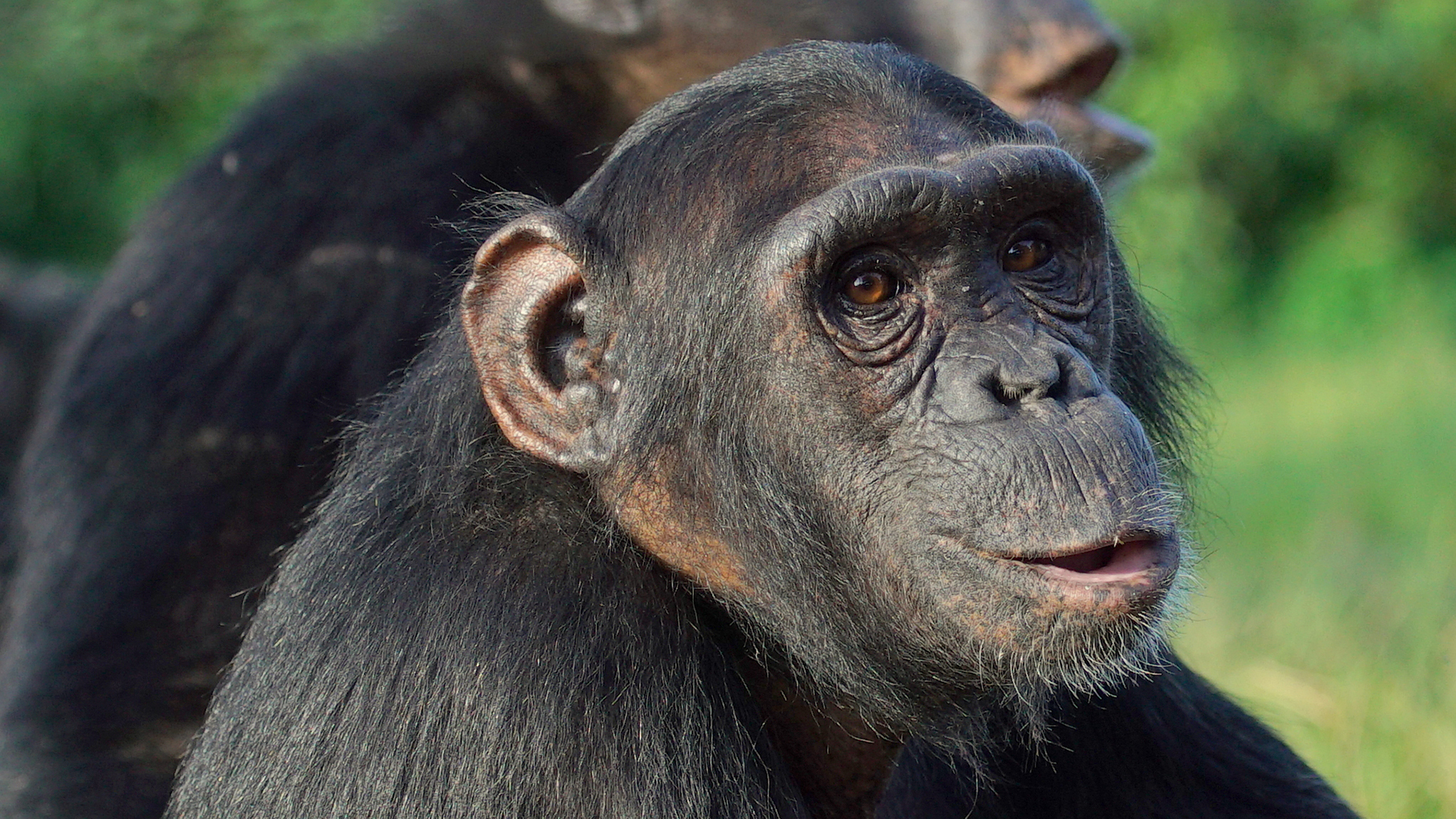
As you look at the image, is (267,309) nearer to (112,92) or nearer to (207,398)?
(207,398)

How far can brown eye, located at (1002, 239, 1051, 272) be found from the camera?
296 cm

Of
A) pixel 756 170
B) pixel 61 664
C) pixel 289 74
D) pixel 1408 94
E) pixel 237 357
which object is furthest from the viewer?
pixel 1408 94

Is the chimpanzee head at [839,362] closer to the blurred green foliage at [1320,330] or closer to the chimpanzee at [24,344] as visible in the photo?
the blurred green foliage at [1320,330]

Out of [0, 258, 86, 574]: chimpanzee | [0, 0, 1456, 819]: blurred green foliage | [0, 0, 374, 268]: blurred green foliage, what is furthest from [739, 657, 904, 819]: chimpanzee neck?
[0, 258, 86, 574]: chimpanzee

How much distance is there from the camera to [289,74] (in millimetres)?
5426

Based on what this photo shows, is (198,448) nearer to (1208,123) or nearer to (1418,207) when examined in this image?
(1208,123)

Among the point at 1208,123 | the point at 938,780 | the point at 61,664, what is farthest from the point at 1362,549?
the point at 1208,123

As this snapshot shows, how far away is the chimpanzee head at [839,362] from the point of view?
106 inches

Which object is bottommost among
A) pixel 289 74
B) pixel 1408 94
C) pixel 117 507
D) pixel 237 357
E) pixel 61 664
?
pixel 61 664

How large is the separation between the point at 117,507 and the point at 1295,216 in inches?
484

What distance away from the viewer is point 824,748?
318 centimetres

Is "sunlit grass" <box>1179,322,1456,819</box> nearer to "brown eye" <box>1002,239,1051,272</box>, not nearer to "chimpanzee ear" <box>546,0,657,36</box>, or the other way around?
"brown eye" <box>1002,239,1051,272</box>

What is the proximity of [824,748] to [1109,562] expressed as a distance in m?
0.81

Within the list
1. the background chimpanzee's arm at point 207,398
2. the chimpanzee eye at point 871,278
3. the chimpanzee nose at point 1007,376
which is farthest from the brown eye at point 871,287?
the background chimpanzee's arm at point 207,398
